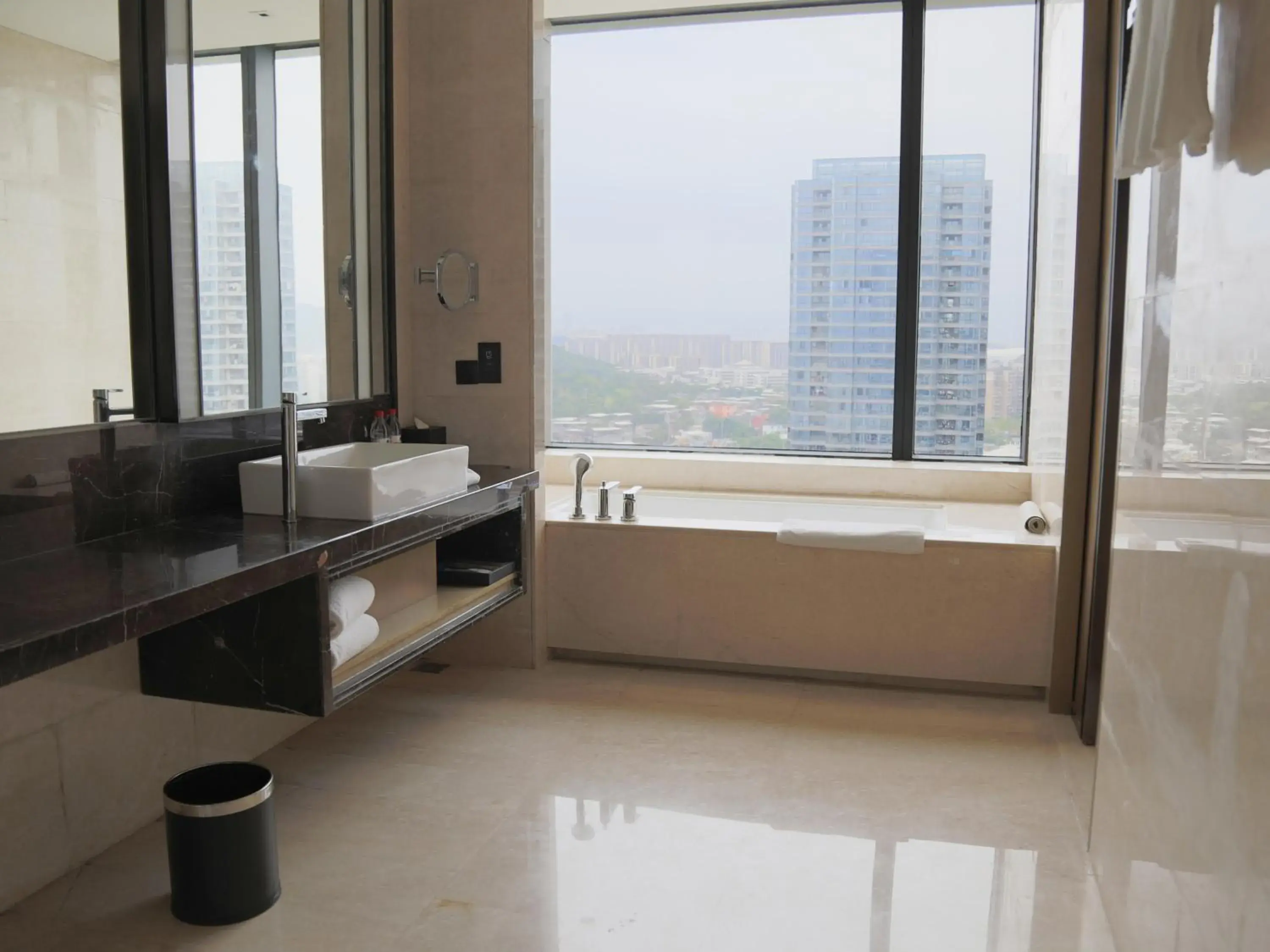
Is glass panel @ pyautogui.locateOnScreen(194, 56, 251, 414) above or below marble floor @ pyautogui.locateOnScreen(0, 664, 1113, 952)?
above

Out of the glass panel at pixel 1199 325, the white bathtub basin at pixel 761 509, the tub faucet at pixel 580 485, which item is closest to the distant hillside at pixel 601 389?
the white bathtub basin at pixel 761 509

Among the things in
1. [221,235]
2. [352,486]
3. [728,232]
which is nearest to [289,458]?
[352,486]

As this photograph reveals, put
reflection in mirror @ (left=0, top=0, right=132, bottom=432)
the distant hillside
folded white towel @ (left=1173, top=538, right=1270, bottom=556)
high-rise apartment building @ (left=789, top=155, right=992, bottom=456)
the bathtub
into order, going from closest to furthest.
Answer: folded white towel @ (left=1173, top=538, right=1270, bottom=556) → reflection in mirror @ (left=0, top=0, right=132, bottom=432) → the bathtub → high-rise apartment building @ (left=789, top=155, right=992, bottom=456) → the distant hillside

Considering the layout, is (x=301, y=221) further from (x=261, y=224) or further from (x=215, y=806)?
(x=215, y=806)

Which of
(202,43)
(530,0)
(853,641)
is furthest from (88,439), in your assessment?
(853,641)

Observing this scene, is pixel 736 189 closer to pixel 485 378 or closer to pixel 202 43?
pixel 485 378

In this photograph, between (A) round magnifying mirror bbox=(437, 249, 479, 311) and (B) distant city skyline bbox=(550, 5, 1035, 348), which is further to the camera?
(B) distant city skyline bbox=(550, 5, 1035, 348)

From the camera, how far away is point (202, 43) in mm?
2500

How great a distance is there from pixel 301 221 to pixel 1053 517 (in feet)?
7.89

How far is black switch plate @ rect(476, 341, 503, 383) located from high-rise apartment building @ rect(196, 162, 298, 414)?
98cm

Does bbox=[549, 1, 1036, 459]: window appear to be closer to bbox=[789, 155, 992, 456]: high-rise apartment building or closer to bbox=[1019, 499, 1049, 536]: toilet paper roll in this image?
bbox=[789, 155, 992, 456]: high-rise apartment building

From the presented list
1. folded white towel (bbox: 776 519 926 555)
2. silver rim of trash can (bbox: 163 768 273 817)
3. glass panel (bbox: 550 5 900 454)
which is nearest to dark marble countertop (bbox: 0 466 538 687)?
silver rim of trash can (bbox: 163 768 273 817)

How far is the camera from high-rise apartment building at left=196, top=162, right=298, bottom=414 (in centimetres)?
252

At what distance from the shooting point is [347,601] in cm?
245
